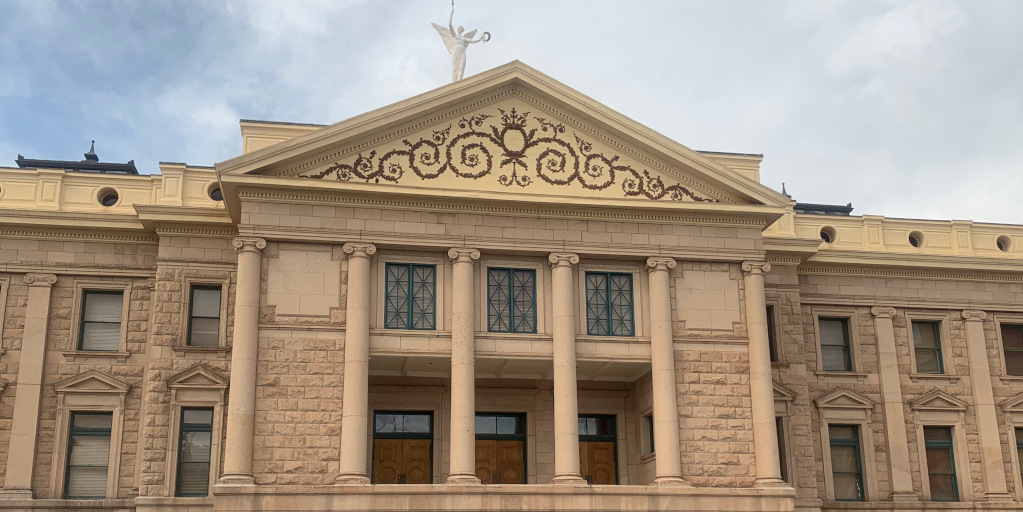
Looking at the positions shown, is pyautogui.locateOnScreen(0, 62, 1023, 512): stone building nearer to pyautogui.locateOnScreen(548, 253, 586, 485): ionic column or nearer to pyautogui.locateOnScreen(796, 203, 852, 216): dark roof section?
pyautogui.locateOnScreen(548, 253, 586, 485): ionic column

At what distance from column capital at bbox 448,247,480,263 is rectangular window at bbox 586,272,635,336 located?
2.93m

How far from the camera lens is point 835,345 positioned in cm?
3266

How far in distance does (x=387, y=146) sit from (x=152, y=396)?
8.26 metres

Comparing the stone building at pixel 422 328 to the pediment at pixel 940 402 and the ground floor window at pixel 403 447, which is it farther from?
the pediment at pixel 940 402

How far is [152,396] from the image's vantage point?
2748 centimetres

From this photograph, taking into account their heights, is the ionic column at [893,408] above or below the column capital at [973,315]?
below

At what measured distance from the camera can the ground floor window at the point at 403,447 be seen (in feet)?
93.0

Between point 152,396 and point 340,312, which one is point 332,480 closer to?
point 340,312

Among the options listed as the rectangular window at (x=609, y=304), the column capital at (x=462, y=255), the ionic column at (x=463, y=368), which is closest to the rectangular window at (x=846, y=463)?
the rectangular window at (x=609, y=304)

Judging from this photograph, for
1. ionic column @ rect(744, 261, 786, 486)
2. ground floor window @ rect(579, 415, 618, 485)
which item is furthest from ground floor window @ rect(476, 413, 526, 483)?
ionic column @ rect(744, 261, 786, 486)

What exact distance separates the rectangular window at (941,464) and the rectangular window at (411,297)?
14997 millimetres

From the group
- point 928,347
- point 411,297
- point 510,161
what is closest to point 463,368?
point 411,297

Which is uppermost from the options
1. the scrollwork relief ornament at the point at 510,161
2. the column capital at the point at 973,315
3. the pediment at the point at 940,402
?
the scrollwork relief ornament at the point at 510,161

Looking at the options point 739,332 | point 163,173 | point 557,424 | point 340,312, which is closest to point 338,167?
point 340,312
